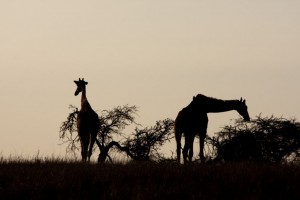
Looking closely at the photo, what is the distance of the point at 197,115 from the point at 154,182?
28.0 feet

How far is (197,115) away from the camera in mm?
23516

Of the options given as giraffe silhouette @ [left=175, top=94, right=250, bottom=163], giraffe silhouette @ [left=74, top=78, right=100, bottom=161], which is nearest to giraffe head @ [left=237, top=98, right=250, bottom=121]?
giraffe silhouette @ [left=175, top=94, right=250, bottom=163]

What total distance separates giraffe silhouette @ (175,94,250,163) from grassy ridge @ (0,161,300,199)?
5.82m

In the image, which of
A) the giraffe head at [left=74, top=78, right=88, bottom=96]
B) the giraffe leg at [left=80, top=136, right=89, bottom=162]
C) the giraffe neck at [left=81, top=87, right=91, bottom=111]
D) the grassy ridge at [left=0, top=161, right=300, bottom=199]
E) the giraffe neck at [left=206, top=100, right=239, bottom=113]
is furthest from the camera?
the giraffe head at [left=74, top=78, right=88, bottom=96]

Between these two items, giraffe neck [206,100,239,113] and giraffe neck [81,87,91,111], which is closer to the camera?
giraffe neck [206,100,239,113]

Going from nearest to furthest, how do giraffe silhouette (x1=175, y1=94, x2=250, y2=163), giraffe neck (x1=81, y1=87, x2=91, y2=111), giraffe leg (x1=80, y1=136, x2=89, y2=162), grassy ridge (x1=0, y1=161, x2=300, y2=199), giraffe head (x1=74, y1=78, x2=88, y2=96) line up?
grassy ridge (x1=0, y1=161, x2=300, y2=199) → giraffe silhouette (x1=175, y1=94, x2=250, y2=163) → giraffe leg (x1=80, y1=136, x2=89, y2=162) → giraffe neck (x1=81, y1=87, x2=91, y2=111) → giraffe head (x1=74, y1=78, x2=88, y2=96)

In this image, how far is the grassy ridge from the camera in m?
13.9

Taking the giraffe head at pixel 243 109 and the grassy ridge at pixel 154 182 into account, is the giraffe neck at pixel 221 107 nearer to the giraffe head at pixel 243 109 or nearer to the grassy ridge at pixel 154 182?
the giraffe head at pixel 243 109

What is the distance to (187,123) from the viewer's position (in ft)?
77.6

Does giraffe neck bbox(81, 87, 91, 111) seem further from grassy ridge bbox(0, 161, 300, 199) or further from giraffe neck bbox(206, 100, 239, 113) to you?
grassy ridge bbox(0, 161, 300, 199)

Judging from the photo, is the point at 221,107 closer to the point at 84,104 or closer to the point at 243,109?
the point at 243,109

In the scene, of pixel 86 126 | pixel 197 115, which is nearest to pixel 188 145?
pixel 197 115

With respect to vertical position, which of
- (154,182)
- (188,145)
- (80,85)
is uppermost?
(80,85)

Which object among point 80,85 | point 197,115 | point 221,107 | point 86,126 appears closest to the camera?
point 197,115
